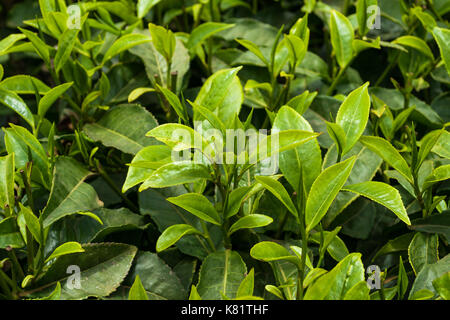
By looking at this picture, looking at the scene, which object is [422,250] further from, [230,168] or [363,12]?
[363,12]

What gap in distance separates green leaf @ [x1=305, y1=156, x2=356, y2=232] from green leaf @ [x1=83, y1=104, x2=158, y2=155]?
37cm

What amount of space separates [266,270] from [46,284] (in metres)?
0.38

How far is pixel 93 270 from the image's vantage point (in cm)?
94

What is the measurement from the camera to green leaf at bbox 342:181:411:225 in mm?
806

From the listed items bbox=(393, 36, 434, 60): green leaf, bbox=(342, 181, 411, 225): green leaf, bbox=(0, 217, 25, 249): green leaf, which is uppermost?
bbox=(393, 36, 434, 60): green leaf

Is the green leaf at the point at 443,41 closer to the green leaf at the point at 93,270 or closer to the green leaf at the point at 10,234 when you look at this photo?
the green leaf at the point at 93,270

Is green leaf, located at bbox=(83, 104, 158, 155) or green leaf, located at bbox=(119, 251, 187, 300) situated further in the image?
green leaf, located at bbox=(83, 104, 158, 155)

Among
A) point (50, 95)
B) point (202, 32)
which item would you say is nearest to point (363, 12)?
point (202, 32)

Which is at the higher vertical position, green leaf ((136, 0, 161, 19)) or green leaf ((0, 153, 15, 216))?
green leaf ((136, 0, 161, 19))

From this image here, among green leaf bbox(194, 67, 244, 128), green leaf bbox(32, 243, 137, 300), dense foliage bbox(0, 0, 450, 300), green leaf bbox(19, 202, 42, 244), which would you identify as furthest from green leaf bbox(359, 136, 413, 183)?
green leaf bbox(19, 202, 42, 244)

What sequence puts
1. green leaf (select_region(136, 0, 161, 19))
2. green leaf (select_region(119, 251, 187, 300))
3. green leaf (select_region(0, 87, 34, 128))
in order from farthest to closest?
green leaf (select_region(136, 0, 161, 19)), green leaf (select_region(0, 87, 34, 128)), green leaf (select_region(119, 251, 187, 300))

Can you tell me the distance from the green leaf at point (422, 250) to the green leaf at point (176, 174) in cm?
37

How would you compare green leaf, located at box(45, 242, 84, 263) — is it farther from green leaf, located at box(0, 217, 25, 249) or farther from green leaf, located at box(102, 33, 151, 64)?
green leaf, located at box(102, 33, 151, 64)

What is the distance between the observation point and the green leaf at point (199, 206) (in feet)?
2.80
